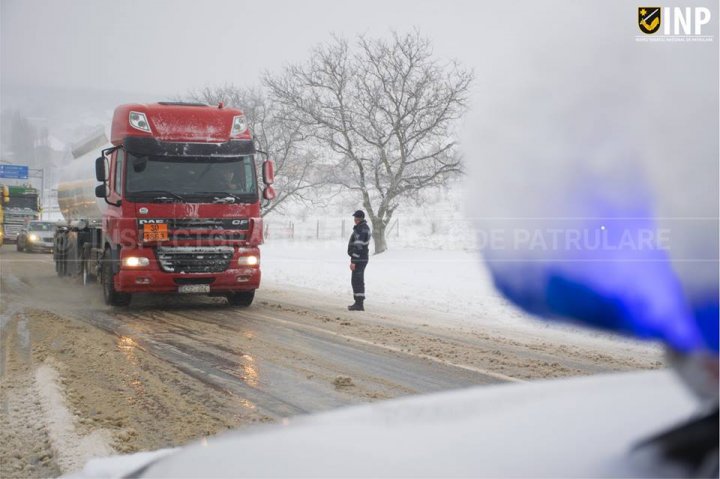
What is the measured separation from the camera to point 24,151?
137 metres

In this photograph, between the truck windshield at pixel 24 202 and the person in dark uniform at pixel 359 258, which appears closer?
the person in dark uniform at pixel 359 258

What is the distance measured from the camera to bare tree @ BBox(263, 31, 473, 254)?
25.0m

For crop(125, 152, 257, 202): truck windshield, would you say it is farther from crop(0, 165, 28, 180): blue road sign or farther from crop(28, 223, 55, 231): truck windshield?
crop(0, 165, 28, 180): blue road sign

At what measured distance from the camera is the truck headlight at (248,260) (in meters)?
10.5

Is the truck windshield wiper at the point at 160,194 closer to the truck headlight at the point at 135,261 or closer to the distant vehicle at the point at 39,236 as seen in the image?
the truck headlight at the point at 135,261

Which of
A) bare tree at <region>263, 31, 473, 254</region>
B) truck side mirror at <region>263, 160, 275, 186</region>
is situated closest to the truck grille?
truck side mirror at <region>263, 160, 275, 186</region>

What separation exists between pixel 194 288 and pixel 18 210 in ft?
112

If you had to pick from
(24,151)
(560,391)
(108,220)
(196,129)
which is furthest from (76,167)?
(24,151)

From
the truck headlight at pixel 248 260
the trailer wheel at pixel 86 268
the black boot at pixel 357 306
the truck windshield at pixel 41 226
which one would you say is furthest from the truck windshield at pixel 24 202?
the black boot at pixel 357 306

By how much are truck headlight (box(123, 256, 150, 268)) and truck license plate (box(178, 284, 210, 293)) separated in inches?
27.4

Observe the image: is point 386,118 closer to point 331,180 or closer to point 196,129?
point 331,180

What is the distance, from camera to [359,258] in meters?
11.3

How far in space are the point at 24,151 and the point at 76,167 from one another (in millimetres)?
139349

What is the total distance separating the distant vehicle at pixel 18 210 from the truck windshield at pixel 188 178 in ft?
106
